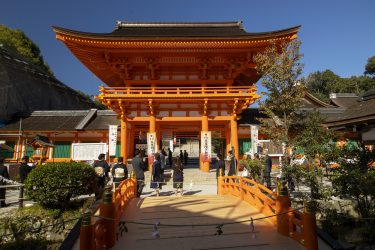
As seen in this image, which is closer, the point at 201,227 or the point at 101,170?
the point at 201,227

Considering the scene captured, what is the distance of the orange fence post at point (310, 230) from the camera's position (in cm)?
442

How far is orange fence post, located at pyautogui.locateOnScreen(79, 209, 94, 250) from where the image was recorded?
3.86m

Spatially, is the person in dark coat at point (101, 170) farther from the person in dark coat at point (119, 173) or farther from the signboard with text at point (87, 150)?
the signboard with text at point (87, 150)

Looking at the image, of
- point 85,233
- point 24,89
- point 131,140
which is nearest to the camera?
point 85,233

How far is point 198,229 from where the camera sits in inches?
229

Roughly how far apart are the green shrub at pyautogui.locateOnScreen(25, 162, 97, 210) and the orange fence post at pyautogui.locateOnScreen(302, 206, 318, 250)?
719 centimetres

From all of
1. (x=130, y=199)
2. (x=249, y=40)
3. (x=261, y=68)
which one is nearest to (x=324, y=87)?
(x=249, y=40)

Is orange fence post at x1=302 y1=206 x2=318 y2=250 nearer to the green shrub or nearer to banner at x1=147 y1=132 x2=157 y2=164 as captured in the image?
the green shrub

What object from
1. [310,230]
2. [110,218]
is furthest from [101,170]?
[310,230]

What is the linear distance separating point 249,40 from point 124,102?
352 inches

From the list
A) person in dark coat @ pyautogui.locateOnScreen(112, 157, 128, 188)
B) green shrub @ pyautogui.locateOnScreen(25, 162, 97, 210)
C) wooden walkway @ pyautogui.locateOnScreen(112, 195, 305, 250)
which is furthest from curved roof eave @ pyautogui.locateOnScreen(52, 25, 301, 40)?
wooden walkway @ pyautogui.locateOnScreen(112, 195, 305, 250)

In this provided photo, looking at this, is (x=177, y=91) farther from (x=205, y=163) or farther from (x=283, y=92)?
(x=283, y=92)

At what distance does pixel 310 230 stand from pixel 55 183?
25.3ft

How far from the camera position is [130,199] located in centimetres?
855
